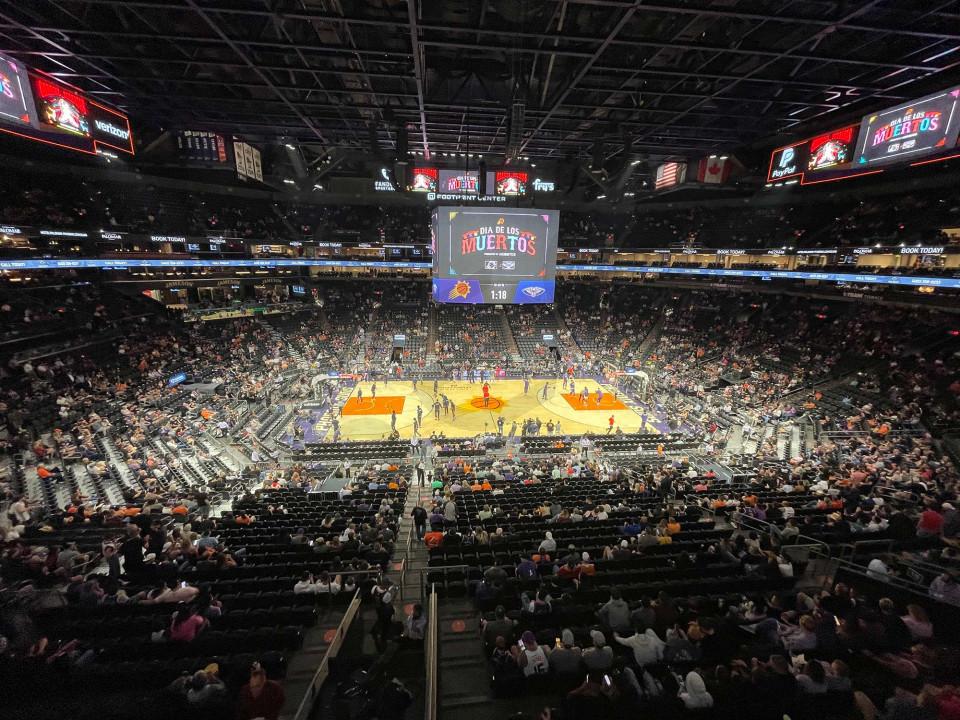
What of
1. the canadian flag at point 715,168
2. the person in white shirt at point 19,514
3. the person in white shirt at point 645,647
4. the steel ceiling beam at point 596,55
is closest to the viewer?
the person in white shirt at point 645,647

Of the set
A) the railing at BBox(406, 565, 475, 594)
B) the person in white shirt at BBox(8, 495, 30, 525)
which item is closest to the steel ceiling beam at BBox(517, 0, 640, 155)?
the railing at BBox(406, 565, 475, 594)

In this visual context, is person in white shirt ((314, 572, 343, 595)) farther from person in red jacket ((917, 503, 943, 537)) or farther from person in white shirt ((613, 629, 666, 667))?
person in red jacket ((917, 503, 943, 537))

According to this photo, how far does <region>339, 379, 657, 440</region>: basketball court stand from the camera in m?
26.0

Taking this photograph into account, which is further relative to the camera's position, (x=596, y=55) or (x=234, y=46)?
(x=234, y=46)

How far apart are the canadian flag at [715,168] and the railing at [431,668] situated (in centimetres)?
2510

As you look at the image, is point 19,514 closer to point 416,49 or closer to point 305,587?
A: point 305,587

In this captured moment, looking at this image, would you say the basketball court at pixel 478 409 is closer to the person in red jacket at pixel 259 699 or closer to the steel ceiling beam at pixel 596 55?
the steel ceiling beam at pixel 596 55

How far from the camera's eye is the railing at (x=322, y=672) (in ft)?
16.6

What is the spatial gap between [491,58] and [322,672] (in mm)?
16865

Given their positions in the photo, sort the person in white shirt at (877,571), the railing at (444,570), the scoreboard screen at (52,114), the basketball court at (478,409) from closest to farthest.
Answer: the person in white shirt at (877,571)
the railing at (444,570)
the scoreboard screen at (52,114)
the basketball court at (478,409)

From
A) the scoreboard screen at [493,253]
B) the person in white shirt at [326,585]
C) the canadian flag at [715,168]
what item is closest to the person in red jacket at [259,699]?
the person in white shirt at [326,585]

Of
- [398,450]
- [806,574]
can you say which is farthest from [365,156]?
[806,574]

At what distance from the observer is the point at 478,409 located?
29422 mm

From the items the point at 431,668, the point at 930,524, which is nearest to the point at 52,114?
the point at 431,668
